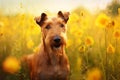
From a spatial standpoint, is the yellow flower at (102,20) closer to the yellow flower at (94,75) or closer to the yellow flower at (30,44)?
the yellow flower at (94,75)

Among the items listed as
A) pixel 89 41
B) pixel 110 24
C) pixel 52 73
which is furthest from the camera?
pixel 89 41

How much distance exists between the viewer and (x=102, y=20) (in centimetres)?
437

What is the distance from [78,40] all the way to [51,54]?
0.49 metres

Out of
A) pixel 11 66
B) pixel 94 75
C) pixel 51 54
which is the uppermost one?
pixel 51 54

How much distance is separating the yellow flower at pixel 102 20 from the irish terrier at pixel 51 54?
43 centimetres

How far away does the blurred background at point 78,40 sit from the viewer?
4.44 meters

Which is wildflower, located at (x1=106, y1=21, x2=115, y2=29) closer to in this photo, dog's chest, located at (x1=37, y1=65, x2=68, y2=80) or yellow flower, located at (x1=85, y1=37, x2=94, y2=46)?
yellow flower, located at (x1=85, y1=37, x2=94, y2=46)

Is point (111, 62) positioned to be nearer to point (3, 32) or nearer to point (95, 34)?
point (95, 34)

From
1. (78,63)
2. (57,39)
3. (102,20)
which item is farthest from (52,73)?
(102,20)

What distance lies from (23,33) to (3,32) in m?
0.18

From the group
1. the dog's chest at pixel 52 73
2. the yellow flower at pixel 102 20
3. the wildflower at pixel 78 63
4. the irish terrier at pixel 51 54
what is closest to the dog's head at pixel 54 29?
the irish terrier at pixel 51 54

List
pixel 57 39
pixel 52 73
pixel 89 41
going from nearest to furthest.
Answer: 1. pixel 57 39
2. pixel 52 73
3. pixel 89 41

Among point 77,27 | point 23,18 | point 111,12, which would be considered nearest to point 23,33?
point 23,18

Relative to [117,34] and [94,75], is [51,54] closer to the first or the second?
[94,75]
